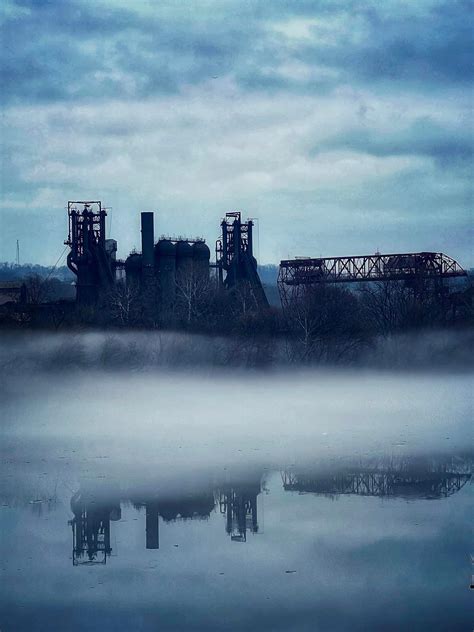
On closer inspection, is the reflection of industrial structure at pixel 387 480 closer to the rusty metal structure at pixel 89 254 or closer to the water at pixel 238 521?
the water at pixel 238 521

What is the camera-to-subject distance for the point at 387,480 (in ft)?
55.4

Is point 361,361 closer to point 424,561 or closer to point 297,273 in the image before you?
point 297,273

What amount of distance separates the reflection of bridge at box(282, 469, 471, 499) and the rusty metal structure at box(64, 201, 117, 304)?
2534 centimetres

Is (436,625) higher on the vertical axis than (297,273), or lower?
lower

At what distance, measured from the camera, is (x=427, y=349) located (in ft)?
144

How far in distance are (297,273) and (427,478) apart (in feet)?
89.0

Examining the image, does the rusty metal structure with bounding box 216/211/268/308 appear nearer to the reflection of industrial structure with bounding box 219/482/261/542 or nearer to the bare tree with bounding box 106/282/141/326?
the bare tree with bounding box 106/282/141/326

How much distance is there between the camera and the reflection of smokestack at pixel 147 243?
41469mm

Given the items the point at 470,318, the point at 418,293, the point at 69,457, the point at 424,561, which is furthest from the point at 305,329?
the point at 424,561

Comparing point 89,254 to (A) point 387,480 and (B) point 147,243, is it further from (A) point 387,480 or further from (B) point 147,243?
(A) point 387,480

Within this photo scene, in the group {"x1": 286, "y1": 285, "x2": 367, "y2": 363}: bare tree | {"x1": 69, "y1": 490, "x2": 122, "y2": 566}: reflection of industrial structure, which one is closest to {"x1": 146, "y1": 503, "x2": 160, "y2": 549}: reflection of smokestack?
{"x1": 69, "y1": 490, "x2": 122, "y2": 566}: reflection of industrial structure

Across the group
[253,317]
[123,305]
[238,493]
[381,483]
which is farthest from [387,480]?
[253,317]

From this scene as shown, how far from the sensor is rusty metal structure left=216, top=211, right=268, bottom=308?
43.9 metres

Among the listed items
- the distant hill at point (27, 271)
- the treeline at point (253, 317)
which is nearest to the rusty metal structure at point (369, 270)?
the treeline at point (253, 317)
